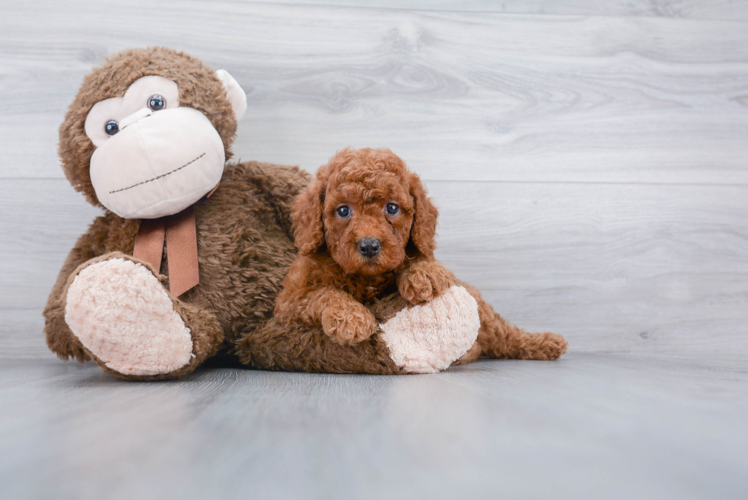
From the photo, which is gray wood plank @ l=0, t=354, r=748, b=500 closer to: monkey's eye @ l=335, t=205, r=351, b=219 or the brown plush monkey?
the brown plush monkey

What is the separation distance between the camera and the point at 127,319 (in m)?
0.75

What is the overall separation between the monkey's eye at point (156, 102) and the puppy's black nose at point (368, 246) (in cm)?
47

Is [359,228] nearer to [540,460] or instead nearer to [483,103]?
[540,460]

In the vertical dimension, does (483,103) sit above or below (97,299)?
above

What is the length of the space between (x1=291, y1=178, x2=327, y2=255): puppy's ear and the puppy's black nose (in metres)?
0.10

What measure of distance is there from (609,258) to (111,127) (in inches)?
47.0

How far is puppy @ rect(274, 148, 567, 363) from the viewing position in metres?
0.77

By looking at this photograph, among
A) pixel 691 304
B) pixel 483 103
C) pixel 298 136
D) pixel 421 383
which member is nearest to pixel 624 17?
pixel 483 103

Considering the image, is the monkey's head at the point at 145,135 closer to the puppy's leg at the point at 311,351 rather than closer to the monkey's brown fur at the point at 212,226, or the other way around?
the monkey's brown fur at the point at 212,226

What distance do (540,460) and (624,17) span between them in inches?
51.1

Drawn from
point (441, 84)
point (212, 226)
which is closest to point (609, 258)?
point (441, 84)

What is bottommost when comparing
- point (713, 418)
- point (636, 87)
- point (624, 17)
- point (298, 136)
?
point (713, 418)

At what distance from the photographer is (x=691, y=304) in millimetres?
1339

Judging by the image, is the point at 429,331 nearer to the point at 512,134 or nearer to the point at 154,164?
the point at 154,164
